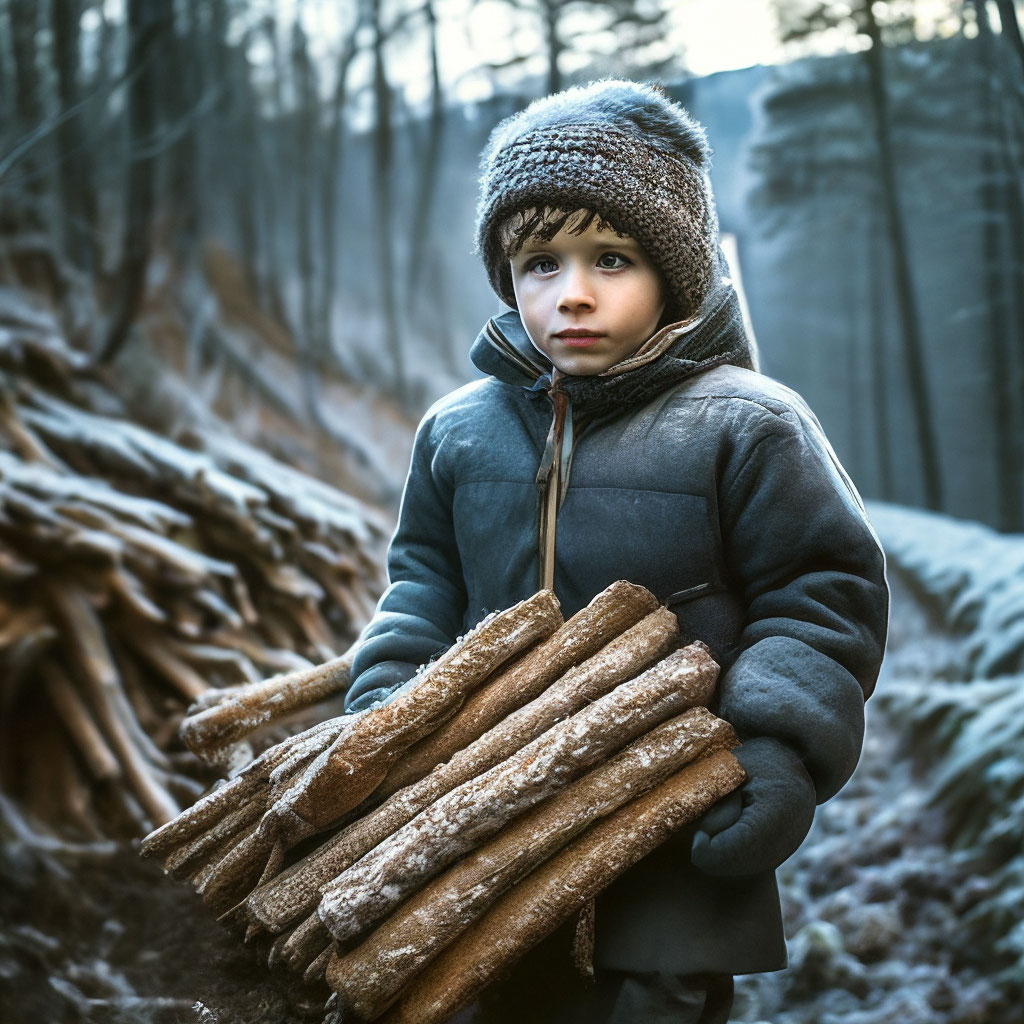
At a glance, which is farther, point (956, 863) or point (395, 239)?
point (395, 239)

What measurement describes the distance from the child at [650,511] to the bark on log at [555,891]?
0.09 feet

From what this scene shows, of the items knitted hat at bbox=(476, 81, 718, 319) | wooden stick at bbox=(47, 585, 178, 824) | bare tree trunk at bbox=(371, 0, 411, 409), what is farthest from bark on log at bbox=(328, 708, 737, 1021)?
bare tree trunk at bbox=(371, 0, 411, 409)

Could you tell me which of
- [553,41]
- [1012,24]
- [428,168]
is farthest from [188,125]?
[1012,24]

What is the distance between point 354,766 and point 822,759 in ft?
1.32

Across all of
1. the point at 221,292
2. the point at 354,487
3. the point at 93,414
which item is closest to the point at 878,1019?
the point at 354,487

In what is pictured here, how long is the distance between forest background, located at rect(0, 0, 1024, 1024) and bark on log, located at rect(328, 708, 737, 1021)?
1.27 feet

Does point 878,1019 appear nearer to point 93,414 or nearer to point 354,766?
point 354,766

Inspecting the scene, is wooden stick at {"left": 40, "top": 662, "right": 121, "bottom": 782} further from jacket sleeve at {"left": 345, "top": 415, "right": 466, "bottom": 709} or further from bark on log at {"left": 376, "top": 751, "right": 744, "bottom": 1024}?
bark on log at {"left": 376, "top": 751, "right": 744, "bottom": 1024}

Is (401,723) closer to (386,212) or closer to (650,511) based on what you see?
(650,511)

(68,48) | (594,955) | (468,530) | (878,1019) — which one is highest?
(68,48)

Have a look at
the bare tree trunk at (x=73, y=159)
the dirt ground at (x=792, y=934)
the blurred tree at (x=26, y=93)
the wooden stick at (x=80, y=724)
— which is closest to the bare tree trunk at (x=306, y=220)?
the bare tree trunk at (x=73, y=159)

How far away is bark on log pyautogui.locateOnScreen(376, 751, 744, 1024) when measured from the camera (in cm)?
91

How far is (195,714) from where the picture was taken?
1.29m

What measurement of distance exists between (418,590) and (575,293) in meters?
0.36
